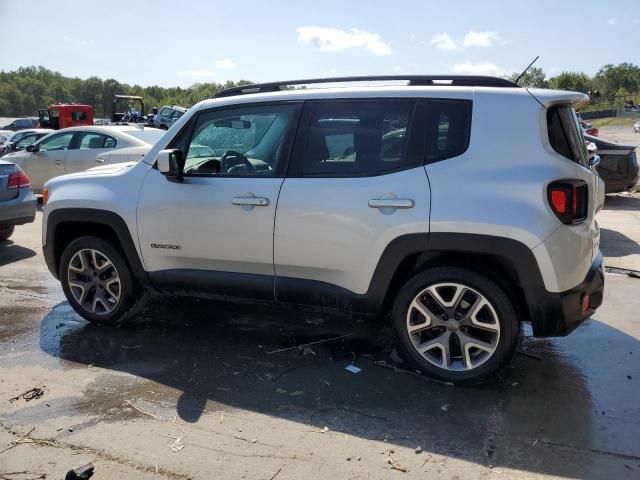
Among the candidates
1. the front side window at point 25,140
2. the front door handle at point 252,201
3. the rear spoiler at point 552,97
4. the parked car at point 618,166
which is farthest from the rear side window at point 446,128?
the front side window at point 25,140

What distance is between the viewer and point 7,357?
4.37m

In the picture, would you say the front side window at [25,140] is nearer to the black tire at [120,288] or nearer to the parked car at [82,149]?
the parked car at [82,149]

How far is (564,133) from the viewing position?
3.57 meters

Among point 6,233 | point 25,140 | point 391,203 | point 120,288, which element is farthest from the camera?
point 25,140

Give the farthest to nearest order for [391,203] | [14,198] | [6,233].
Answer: [6,233], [14,198], [391,203]

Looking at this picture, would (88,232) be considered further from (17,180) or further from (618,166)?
(618,166)

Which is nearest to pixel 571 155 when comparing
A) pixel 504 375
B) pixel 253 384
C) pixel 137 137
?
pixel 504 375

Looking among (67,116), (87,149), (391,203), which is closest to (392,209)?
(391,203)

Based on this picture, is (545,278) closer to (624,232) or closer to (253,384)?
(253,384)

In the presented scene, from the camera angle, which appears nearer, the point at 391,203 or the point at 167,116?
the point at 391,203

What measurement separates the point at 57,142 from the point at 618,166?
1074 cm

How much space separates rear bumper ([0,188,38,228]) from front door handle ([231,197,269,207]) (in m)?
4.99

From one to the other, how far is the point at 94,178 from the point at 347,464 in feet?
10.5

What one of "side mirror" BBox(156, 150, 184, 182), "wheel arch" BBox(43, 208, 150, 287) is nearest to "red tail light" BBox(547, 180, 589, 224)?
"side mirror" BBox(156, 150, 184, 182)
